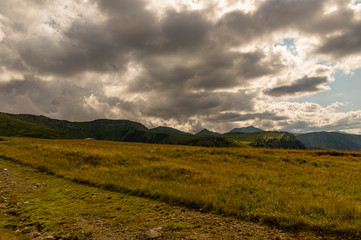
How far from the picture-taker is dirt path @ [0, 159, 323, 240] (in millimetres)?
A: 7520

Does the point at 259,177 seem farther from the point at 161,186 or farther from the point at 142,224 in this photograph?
the point at 142,224

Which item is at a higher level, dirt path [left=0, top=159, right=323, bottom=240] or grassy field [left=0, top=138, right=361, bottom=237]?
grassy field [left=0, top=138, right=361, bottom=237]

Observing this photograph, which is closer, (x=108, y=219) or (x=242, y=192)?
(x=108, y=219)

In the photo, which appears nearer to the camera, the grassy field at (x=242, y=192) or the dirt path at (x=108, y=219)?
the dirt path at (x=108, y=219)

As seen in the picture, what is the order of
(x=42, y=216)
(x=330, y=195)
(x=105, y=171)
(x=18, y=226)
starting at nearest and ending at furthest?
1. (x=18, y=226)
2. (x=42, y=216)
3. (x=330, y=195)
4. (x=105, y=171)

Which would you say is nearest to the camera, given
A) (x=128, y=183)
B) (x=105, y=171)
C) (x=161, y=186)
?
(x=161, y=186)

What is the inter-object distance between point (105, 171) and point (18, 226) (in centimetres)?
1035

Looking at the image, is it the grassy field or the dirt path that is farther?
the grassy field

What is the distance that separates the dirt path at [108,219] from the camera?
24.7 feet

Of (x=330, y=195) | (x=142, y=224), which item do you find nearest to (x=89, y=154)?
(x=142, y=224)

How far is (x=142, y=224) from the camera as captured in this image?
27.6 ft

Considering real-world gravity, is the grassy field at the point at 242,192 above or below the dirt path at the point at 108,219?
above

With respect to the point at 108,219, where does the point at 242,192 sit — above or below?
above

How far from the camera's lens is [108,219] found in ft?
29.7
